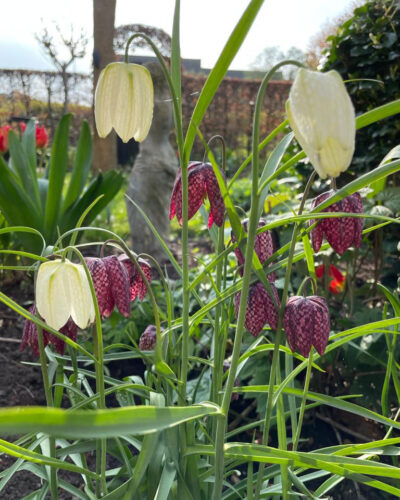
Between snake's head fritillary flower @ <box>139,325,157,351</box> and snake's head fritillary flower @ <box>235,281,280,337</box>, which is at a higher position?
snake's head fritillary flower @ <box>235,281,280,337</box>

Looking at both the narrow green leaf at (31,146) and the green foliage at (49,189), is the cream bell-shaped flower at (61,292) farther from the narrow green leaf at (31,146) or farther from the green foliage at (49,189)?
the narrow green leaf at (31,146)

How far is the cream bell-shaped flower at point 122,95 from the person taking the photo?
2.57ft

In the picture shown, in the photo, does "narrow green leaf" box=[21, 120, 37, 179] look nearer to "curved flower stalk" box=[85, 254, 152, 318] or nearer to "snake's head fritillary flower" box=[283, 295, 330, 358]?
"curved flower stalk" box=[85, 254, 152, 318]

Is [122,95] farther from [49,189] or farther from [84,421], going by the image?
[49,189]

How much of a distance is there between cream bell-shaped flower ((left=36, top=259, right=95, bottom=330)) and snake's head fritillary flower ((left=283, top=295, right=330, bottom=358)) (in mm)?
308

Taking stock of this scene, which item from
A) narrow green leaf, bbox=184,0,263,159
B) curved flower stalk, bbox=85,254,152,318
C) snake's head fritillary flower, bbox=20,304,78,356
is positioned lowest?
snake's head fritillary flower, bbox=20,304,78,356

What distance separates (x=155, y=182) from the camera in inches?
131

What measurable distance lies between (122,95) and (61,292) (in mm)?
282

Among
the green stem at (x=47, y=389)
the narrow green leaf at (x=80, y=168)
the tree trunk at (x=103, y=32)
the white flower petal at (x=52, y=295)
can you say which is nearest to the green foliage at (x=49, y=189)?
the narrow green leaf at (x=80, y=168)

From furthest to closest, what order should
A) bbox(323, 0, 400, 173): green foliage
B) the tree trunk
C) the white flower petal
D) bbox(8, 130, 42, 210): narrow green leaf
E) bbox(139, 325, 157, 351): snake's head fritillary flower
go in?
the tree trunk, bbox(8, 130, 42, 210): narrow green leaf, bbox(323, 0, 400, 173): green foliage, bbox(139, 325, 157, 351): snake's head fritillary flower, the white flower petal

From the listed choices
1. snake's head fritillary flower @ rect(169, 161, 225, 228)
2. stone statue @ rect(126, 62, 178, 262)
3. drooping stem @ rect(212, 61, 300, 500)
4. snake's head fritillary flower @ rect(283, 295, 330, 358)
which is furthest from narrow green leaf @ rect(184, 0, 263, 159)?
stone statue @ rect(126, 62, 178, 262)

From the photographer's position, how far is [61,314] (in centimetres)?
77

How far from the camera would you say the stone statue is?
10.6ft

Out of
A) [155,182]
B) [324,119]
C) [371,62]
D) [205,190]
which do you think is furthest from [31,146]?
[324,119]
